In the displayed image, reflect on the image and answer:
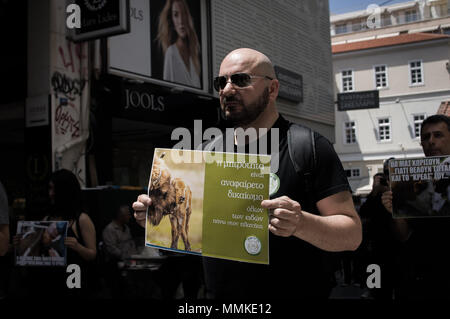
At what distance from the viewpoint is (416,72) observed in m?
34.9

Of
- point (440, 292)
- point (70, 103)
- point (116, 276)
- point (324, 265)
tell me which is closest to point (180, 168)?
point (324, 265)

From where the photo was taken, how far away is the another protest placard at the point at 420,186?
3529 millimetres

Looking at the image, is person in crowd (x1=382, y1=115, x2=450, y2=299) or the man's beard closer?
the man's beard

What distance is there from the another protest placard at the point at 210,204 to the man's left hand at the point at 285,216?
0.07 metres

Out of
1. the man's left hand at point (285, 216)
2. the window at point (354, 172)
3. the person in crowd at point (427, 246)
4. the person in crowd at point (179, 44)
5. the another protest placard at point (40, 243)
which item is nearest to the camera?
the man's left hand at point (285, 216)

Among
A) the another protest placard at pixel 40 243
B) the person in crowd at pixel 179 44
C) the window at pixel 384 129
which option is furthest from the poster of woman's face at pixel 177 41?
the window at pixel 384 129

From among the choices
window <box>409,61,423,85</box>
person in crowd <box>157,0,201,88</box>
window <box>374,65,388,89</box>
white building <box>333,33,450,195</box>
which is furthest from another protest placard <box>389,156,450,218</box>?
window <box>374,65,388,89</box>

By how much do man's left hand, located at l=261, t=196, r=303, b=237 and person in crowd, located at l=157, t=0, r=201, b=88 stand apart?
9.11 meters

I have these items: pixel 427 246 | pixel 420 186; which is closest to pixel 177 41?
pixel 420 186

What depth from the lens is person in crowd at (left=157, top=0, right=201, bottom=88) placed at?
10930 mm

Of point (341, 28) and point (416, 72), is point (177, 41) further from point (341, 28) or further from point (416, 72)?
point (341, 28)

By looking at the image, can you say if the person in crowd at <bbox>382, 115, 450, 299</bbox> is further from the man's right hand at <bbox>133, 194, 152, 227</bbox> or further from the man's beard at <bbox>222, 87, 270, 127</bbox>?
the man's right hand at <bbox>133, 194, 152, 227</bbox>

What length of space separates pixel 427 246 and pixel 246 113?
1.87 m

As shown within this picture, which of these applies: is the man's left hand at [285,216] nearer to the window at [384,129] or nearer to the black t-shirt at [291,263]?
the black t-shirt at [291,263]
